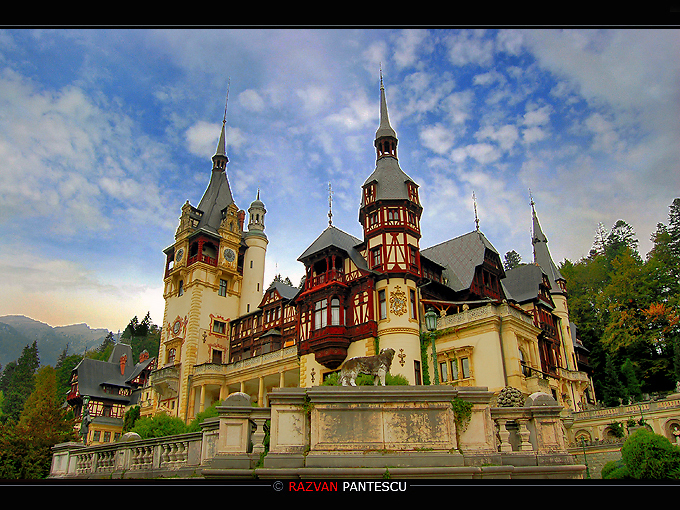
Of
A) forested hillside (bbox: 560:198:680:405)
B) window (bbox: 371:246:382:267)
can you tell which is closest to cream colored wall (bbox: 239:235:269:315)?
window (bbox: 371:246:382:267)

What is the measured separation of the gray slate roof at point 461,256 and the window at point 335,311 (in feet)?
23.5

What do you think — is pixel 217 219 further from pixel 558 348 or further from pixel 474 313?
pixel 558 348

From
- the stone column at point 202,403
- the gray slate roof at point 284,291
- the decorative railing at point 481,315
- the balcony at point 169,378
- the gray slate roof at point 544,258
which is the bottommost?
the stone column at point 202,403

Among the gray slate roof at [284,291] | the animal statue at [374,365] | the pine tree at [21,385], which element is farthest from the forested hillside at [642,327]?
the pine tree at [21,385]

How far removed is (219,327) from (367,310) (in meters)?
22.3

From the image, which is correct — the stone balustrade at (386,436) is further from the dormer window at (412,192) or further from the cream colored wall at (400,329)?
the dormer window at (412,192)

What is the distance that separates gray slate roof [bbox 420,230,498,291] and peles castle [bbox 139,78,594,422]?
10cm

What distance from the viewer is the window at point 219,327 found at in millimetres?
48281

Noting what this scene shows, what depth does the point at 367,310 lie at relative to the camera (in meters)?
31.6

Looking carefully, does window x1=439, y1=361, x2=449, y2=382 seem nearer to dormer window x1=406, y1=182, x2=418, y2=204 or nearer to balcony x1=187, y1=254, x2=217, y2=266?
dormer window x1=406, y1=182, x2=418, y2=204

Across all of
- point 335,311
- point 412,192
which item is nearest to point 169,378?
point 335,311

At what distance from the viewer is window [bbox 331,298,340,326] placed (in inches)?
1278

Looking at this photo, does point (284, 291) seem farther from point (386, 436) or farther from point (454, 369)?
point (386, 436)
